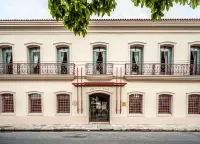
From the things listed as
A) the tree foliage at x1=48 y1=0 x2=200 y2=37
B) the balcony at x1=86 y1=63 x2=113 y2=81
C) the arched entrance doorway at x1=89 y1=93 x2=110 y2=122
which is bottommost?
the arched entrance doorway at x1=89 y1=93 x2=110 y2=122

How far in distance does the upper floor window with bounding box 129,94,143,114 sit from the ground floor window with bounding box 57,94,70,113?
5.03 metres

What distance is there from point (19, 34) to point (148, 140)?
1213 cm

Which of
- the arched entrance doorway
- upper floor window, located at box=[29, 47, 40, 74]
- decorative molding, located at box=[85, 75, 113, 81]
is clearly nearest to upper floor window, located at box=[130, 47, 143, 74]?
decorative molding, located at box=[85, 75, 113, 81]

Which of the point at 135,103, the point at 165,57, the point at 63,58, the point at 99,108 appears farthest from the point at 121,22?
the point at 99,108

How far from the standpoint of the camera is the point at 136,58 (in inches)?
514

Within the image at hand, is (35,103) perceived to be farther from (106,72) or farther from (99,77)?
(106,72)

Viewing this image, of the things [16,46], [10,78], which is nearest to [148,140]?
[10,78]

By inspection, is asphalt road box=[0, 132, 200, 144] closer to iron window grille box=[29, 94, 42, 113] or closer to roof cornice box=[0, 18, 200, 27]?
iron window grille box=[29, 94, 42, 113]

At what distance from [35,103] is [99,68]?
5.87m

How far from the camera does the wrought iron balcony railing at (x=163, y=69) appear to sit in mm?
12625

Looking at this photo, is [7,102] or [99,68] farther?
[7,102]

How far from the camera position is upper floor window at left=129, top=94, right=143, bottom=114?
1288 cm

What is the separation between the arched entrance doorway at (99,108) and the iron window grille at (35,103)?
410cm

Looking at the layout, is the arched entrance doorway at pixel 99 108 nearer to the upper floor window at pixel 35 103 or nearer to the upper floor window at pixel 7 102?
the upper floor window at pixel 35 103
